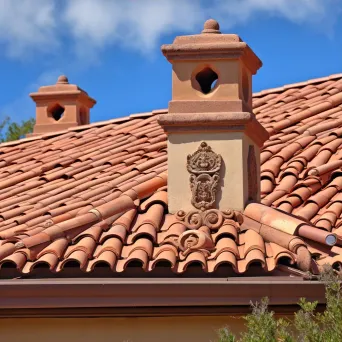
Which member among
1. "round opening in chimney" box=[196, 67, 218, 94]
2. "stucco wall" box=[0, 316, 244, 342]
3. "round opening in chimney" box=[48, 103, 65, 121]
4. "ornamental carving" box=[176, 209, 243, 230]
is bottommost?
"stucco wall" box=[0, 316, 244, 342]

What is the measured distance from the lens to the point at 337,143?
44.6ft

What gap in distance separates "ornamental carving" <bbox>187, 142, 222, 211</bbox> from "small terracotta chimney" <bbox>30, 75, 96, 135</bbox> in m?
8.69

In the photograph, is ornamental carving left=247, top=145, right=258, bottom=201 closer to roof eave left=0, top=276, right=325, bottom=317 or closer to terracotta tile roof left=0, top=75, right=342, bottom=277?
terracotta tile roof left=0, top=75, right=342, bottom=277

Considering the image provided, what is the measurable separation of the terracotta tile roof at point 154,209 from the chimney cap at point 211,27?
5.15ft

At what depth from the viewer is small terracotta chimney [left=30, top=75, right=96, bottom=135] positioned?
19.4m

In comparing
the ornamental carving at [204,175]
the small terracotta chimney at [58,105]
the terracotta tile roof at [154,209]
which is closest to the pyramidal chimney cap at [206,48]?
the ornamental carving at [204,175]

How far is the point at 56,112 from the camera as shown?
20031 mm

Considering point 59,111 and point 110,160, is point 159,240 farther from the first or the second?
point 59,111

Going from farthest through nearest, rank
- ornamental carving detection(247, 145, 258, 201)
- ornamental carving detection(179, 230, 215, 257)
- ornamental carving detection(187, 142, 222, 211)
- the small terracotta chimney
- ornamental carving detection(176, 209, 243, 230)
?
1. the small terracotta chimney
2. ornamental carving detection(247, 145, 258, 201)
3. ornamental carving detection(187, 142, 222, 211)
4. ornamental carving detection(176, 209, 243, 230)
5. ornamental carving detection(179, 230, 215, 257)

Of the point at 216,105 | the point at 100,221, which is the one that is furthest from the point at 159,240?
the point at 216,105

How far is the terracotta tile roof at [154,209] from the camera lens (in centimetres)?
1003

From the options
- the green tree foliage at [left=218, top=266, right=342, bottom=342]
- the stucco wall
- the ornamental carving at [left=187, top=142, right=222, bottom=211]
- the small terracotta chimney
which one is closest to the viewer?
the green tree foliage at [left=218, top=266, right=342, bottom=342]

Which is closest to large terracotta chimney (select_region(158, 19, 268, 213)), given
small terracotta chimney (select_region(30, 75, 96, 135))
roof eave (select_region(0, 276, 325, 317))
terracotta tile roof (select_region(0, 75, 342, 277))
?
terracotta tile roof (select_region(0, 75, 342, 277))

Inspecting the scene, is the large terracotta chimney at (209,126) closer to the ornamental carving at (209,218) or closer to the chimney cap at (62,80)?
the ornamental carving at (209,218)
